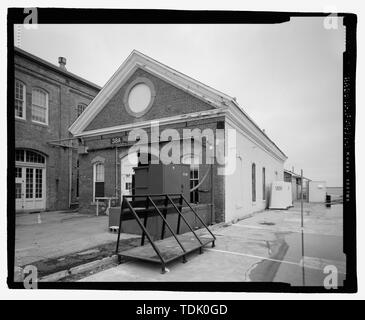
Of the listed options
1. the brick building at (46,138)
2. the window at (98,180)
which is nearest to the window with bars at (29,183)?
the brick building at (46,138)

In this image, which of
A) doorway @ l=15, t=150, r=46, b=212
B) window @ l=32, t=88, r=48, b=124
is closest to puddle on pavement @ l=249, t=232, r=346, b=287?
doorway @ l=15, t=150, r=46, b=212

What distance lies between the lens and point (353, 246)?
2701 millimetres

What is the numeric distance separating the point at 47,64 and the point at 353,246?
16621 millimetres

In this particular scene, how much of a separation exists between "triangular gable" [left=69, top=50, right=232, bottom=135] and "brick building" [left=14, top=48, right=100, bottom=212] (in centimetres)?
201

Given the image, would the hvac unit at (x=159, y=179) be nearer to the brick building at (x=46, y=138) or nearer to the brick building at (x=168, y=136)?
the brick building at (x=168, y=136)

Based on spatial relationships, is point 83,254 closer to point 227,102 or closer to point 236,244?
point 236,244

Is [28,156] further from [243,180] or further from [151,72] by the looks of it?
[243,180]

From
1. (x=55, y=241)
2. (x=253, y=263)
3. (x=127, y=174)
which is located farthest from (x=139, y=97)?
(x=253, y=263)

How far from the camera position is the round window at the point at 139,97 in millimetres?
11440

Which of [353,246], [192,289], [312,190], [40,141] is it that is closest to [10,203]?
[192,289]

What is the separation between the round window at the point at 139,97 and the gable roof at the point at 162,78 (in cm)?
74

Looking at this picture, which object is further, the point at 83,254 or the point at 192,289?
the point at 83,254

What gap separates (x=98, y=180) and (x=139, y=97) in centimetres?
490

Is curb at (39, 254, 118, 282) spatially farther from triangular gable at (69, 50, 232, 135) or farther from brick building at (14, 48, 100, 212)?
brick building at (14, 48, 100, 212)
